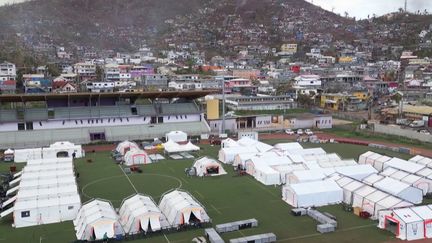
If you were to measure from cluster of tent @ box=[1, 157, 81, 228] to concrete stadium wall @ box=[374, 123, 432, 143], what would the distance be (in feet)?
89.6

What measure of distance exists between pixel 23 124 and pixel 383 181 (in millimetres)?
27179

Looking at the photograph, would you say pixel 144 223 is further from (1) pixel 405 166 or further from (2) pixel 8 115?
(2) pixel 8 115

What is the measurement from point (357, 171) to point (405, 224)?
Result: 7528mm

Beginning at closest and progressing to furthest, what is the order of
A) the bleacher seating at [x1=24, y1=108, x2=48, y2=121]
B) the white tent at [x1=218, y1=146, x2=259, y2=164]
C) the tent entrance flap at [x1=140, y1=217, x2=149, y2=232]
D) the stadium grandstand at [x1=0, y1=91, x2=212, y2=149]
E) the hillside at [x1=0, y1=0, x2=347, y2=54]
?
the tent entrance flap at [x1=140, y1=217, x2=149, y2=232], the white tent at [x1=218, y1=146, x2=259, y2=164], the stadium grandstand at [x1=0, y1=91, x2=212, y2=149], the bleacher seating at [x1=24, y1=108, x2=48, y2=121], the hillside at [x1=0, y1=0, x2=347, y2=54]

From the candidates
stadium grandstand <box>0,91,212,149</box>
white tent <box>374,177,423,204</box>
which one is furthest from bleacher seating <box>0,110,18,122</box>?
white tent <box>374,177,423,204</box>

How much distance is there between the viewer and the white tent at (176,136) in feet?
112

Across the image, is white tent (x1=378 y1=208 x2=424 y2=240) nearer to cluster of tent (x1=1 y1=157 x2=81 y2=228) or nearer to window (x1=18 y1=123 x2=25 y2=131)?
cluster of tent (x1=1 y1=157 x2=81 y2=228)

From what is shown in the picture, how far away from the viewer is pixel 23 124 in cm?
3388

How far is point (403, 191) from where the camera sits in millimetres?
19609

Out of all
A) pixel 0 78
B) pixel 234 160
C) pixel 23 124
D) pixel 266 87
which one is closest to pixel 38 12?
pixel 0 78

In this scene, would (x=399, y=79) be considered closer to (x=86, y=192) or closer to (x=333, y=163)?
(x=333, y=163)

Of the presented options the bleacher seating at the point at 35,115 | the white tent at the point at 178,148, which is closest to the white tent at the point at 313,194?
the white tent at the point at 178,148

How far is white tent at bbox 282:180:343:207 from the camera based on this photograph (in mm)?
19312

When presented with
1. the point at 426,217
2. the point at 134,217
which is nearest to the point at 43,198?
the point at 134,217
